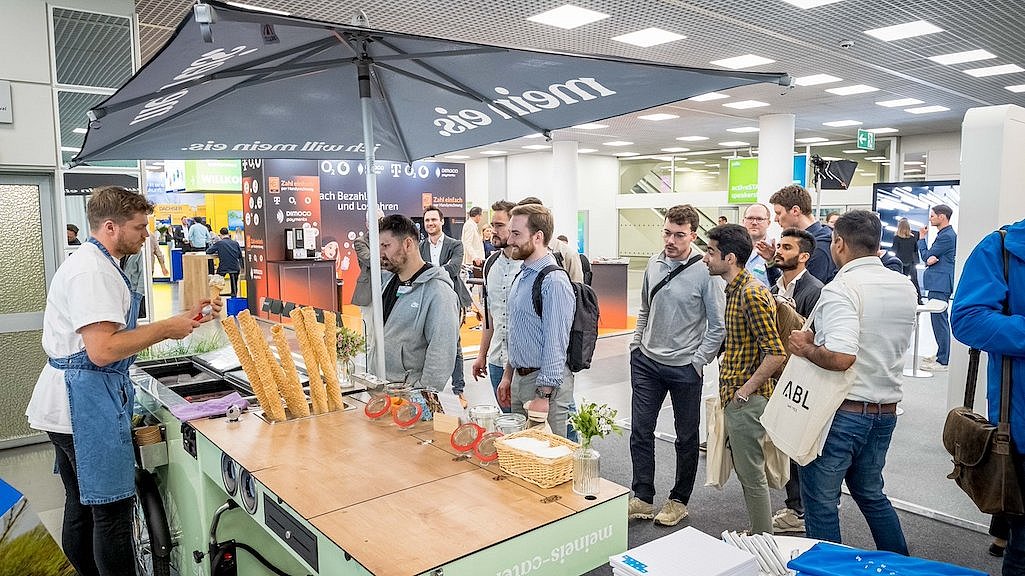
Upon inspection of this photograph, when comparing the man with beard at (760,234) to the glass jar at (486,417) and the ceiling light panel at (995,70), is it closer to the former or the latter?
the glass jar at (486,417)

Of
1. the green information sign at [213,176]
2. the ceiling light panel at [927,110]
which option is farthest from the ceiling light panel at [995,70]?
the green information sign at [213,176]

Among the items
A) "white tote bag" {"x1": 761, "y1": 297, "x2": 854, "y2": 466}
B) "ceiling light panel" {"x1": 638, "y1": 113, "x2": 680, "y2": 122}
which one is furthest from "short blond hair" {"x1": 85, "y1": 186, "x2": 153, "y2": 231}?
"ceiling light panel" {"x1": 638, "y1": 113, "x2": 680, "y2": 122}

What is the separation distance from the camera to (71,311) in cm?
247

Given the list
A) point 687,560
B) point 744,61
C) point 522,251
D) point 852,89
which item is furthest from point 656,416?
point 852,89

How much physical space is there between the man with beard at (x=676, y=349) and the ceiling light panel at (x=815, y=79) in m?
6.35

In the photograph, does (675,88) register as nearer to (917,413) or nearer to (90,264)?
(90,264)

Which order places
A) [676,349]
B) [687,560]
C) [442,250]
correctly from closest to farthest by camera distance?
[687,560]
[676,349]
[442,250]

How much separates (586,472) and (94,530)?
2089 millimetres

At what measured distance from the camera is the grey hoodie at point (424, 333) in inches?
117

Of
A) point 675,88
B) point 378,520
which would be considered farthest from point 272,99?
point 378,520

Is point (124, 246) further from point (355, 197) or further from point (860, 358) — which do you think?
point (355, 197)

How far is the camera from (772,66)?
321 inches

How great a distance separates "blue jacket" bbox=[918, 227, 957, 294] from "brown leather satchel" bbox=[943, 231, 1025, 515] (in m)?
6.38

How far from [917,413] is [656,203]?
14194 mm
